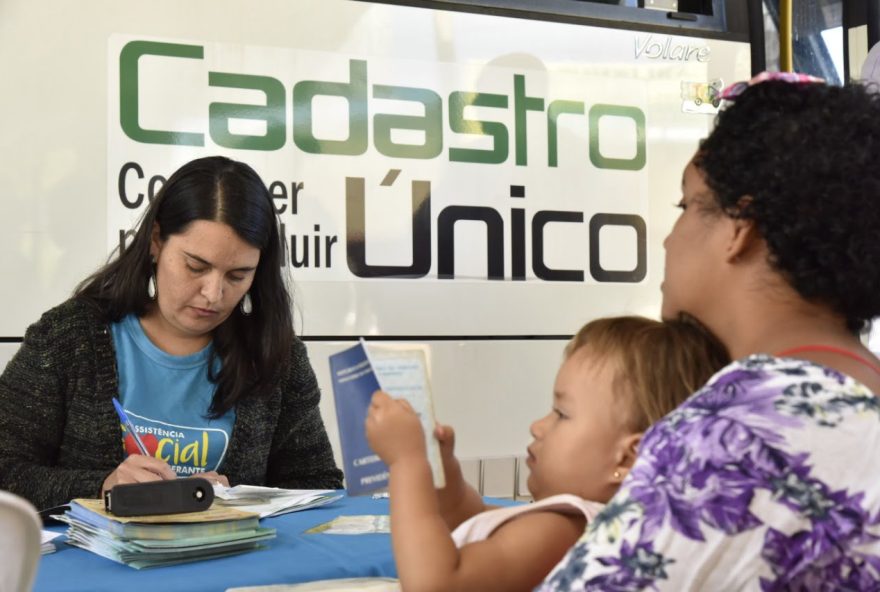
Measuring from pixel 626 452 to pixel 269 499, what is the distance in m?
0.90

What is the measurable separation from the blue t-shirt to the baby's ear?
1.21 metres

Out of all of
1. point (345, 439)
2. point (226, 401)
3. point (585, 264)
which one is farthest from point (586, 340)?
point (585, 264)

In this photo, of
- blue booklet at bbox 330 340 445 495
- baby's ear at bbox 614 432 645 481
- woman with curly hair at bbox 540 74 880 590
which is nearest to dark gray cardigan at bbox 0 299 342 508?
blue booklet at bbox 330 340 445 495

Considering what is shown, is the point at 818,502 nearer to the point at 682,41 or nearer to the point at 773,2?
the point at 682,41

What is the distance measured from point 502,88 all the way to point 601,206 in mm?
545

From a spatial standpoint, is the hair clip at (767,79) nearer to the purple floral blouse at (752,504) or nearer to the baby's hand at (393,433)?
the purple floral blouse at (752,504)

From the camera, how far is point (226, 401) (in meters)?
2.36

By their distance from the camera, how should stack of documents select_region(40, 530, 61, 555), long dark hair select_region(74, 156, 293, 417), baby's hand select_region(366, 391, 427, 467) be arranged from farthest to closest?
long dark hair select_region(74, 156, 293, 417) → stack of documents select_region(40, 530, 61, 555) → baby's hand select_region(366, 391, 427, 467)

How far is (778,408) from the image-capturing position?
0.92 metres

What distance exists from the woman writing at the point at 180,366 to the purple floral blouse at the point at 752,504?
4.70 feet

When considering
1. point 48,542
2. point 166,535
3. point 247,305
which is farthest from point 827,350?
point 247,305

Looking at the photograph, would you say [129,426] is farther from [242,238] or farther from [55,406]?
[242,238]

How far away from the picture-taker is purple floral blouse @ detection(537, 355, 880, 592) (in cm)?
89

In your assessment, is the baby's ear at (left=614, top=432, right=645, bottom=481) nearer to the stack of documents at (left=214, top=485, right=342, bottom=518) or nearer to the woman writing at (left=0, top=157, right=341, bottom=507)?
the stack of documents at (left=214, top=485, right=342, bottom=518)
